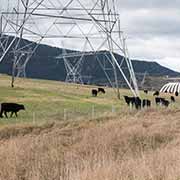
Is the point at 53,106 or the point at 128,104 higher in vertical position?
the point at 53,106

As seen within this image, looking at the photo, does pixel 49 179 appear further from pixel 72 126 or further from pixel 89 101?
pixel 89 101

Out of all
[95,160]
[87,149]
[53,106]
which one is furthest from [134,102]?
[95,160]

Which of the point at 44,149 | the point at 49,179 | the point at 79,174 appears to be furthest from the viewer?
the point at 44,149

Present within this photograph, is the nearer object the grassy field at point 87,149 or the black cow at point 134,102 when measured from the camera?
the grassy field at point 87,149

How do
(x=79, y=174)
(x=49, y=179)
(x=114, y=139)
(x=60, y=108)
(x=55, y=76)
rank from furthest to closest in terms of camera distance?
1. (x=55, y=76)
2. (x=60, y=108)
3. (x=114, y=139)
4. (x=49, y=179)
5. (x=79, y=174)

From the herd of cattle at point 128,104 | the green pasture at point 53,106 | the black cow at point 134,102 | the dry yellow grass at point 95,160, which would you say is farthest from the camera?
the black cow at point 134,102

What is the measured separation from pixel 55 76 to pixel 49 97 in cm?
11920

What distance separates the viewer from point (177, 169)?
34.1ft

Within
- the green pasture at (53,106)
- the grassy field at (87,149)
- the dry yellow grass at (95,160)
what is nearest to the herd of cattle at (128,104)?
the green pasture at (53,106)

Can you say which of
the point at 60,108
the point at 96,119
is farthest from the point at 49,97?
the point at 96,119

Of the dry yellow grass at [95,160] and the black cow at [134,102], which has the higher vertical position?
the dry yellow grass at [95,160]

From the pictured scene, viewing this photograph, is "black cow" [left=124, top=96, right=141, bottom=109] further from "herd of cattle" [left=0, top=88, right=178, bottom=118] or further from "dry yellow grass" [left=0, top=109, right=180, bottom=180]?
"dry yellow grass" [left=0, top=109, right=180, bottom=180]

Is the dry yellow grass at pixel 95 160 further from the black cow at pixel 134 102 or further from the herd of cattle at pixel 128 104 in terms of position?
the black cow at pixel 134 102

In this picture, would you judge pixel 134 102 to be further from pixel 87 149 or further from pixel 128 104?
pixel 87 149
